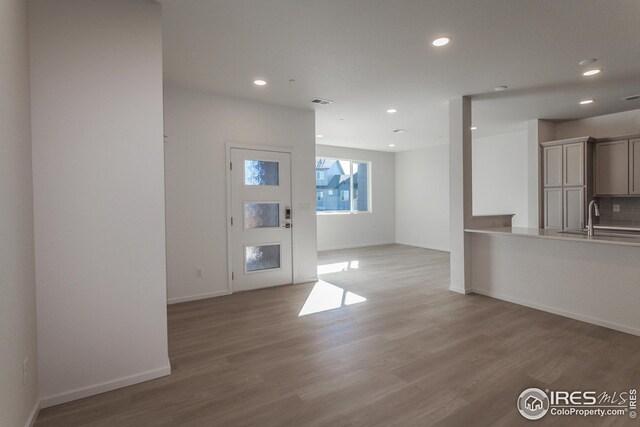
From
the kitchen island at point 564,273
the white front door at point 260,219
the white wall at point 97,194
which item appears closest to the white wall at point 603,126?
the kitchen island at point 564,273

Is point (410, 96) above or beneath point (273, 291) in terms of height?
above

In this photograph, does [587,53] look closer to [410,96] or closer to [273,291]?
[410,96]

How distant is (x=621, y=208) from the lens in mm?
5398

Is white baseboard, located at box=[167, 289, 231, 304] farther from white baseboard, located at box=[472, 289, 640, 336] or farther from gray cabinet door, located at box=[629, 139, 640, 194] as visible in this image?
gray cabinet door, located at box=[629, 139, 640, 194]

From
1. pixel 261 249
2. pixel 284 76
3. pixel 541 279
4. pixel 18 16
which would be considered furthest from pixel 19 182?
pixel 541 279

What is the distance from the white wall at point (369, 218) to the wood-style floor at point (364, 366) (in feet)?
14.3

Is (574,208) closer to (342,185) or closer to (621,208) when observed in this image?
(621,208)

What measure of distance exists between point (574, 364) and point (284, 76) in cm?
392

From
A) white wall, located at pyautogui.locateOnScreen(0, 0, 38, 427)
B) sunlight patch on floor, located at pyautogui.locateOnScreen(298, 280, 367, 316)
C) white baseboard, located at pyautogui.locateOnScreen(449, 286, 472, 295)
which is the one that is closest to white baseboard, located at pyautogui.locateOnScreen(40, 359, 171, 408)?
white wall, located at pyautogui.locateOnScreen(0, 0, 38, 427)

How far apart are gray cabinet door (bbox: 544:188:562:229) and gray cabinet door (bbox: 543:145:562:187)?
13cm

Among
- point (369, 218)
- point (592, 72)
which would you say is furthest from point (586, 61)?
point (369, 218)

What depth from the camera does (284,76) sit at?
12.2 feet

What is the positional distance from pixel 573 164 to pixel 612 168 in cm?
53

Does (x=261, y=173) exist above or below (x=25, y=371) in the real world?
above
